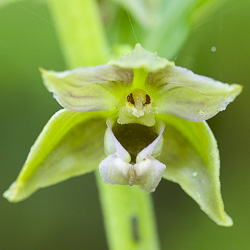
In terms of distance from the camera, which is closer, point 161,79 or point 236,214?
point 161,79

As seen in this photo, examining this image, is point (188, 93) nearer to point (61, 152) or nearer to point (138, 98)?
point (138, 98)

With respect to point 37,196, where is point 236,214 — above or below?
below

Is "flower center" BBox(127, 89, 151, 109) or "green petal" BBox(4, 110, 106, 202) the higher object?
"flower center" BBox(127, 89, 151, 109)

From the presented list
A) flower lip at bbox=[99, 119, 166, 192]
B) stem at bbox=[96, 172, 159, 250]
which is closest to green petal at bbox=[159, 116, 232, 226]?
flower lip at bbox=[99, 119, 166, 192]

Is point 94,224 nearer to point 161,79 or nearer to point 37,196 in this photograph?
point 37,196

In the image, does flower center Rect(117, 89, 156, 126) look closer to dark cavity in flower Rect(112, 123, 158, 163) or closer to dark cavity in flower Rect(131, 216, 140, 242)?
dark cavity in flower Rect(112, 123, 158, 163)

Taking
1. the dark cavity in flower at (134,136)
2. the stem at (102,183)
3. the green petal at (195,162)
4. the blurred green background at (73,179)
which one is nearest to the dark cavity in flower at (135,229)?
the stem at (102,183)

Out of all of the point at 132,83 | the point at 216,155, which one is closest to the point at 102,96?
the point at 132,83
